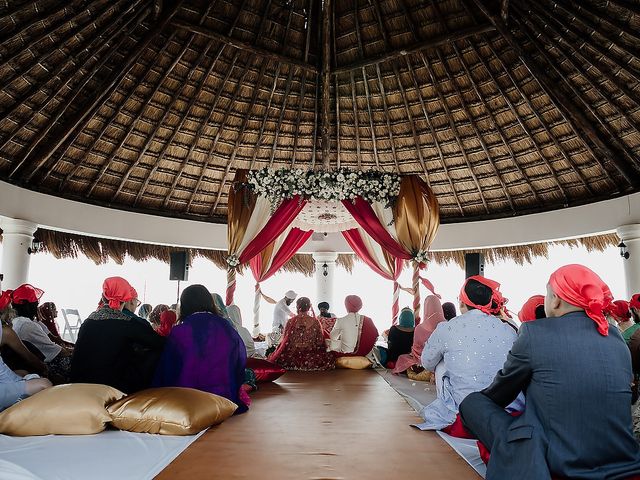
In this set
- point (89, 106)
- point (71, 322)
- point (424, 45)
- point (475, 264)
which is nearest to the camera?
point (424, 45)

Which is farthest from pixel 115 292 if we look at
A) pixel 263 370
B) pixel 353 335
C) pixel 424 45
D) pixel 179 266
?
pixel 179 266

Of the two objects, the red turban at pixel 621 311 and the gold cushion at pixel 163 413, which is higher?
the red turban at pixel 621 311

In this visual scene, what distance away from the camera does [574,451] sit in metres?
1.91

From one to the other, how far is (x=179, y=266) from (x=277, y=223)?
3.04m

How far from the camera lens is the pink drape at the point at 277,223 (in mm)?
6828

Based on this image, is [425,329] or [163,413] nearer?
[163,413]

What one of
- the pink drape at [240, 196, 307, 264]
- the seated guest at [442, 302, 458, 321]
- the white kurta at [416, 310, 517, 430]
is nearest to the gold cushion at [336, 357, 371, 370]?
the seated guest at [442, 302, 458, 321]

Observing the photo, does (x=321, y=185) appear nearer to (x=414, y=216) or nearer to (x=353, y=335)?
(x=414, y=216)

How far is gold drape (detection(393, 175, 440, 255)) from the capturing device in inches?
263

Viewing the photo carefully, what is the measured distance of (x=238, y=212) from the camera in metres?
6.84

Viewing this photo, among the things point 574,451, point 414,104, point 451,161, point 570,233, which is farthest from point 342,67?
point 574,451

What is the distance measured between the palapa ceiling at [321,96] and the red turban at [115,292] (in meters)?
3.87

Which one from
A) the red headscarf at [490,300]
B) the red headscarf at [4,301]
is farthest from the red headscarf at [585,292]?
the red headscarf at [4,301]

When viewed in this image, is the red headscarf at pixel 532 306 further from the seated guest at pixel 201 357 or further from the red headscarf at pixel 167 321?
the red headscarf at pixel 167 321
